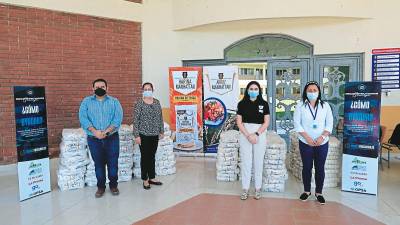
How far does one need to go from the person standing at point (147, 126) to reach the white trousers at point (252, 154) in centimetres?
127

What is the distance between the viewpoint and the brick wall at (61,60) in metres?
6.12

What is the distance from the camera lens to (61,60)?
6648mm

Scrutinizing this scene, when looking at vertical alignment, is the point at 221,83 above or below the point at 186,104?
above

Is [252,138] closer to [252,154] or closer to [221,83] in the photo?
[252,154]

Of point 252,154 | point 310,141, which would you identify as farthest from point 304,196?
point 252,154

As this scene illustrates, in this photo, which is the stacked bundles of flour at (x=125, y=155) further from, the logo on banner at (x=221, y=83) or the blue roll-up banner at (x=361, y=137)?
the blue roll-up banner at (x=361, y=137)

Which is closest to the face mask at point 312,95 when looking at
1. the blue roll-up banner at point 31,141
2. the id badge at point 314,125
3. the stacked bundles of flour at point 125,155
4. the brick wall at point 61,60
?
the id badge at point 314,125

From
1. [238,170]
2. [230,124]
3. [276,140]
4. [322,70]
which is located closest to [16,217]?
[238,170]

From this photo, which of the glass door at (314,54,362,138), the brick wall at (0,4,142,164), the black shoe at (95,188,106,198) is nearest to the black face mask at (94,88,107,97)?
the black shoe at (95,188,106,198)

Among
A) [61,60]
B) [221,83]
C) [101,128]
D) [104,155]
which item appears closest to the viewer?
[101,128]

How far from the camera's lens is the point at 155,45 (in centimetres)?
793

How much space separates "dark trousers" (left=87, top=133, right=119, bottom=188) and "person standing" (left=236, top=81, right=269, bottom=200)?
1809 mm

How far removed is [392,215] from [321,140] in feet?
3.79

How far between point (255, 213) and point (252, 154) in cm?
Answer: 82
